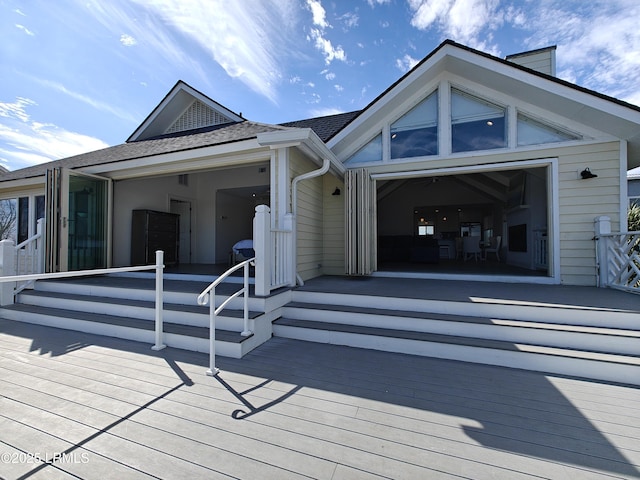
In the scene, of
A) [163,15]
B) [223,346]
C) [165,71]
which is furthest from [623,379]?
[165,71]

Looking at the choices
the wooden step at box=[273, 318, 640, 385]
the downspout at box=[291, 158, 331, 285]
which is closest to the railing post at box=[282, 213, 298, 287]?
the downspout at box=[291, 158, 331, 285]

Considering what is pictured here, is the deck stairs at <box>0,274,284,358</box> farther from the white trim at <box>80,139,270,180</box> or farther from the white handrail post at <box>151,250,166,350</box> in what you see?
the white trim at <box>80,139,270,180</box>

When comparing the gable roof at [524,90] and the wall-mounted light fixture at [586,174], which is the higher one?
the gable roof at [524,90]

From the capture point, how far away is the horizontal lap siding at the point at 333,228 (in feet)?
19.6

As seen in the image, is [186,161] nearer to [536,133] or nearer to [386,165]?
[386,165]

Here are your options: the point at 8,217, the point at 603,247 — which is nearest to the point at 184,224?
the point at 8,217

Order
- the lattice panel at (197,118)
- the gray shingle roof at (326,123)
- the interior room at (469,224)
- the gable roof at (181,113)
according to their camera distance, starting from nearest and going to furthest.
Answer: the gray shingle roof at (326,123) → the interior room at (469,224) → the gable roof at (181,113) → the lattice panel at (197,118)

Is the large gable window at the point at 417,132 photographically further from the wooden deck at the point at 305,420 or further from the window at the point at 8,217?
the window at the point at 8,217

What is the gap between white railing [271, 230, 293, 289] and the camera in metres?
3.87

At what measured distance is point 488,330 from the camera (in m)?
2.99

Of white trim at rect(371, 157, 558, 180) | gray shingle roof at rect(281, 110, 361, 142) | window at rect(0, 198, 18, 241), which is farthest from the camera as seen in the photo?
window at rect(0, 198, 18, 241)

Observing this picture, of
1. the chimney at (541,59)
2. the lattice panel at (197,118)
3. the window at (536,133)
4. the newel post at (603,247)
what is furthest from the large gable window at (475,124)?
the lattice panel at (197,118)

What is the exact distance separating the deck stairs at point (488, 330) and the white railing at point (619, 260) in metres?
0.70

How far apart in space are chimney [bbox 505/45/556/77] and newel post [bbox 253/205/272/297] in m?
7.17
